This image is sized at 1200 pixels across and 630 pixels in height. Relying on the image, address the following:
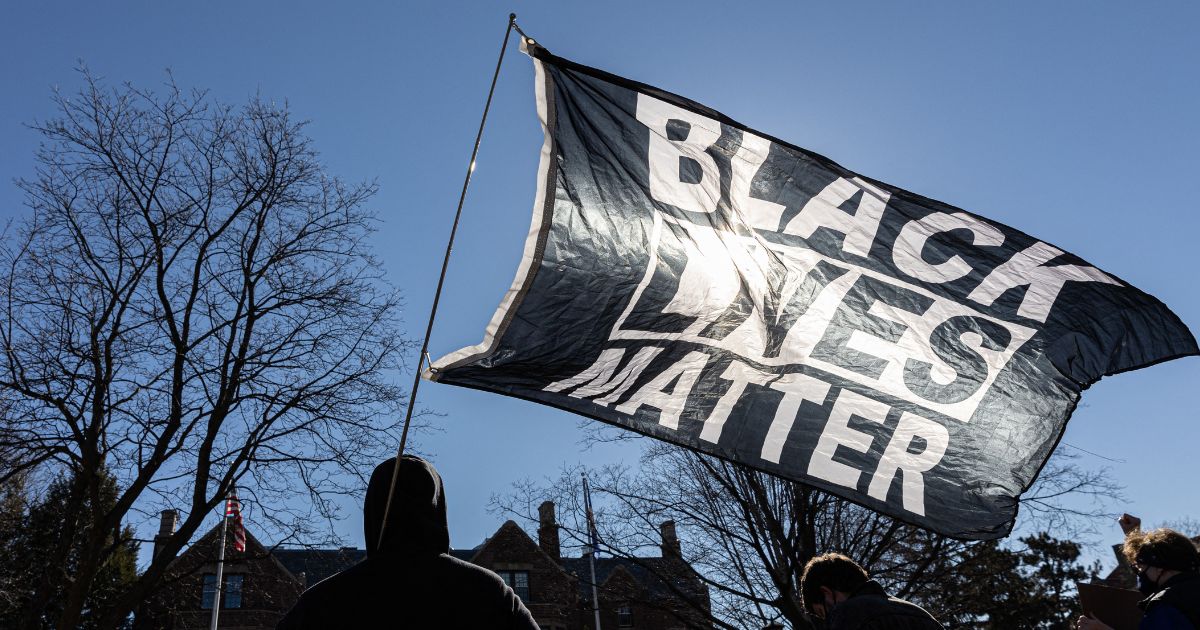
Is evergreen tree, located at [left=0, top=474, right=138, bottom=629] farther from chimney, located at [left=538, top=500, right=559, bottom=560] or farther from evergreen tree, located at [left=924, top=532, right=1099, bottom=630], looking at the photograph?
evergreen tree, located at [left=924, top=532, right=1099, bottom=630]

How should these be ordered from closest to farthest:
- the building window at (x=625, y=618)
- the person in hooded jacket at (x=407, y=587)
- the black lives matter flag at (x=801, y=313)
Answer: the person in hooded jacket at (x=407, y=587)
the black lives matter flag at (x=801, y=313)
the building window at (x=625, y=618)

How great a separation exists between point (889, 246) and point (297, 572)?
36.4m

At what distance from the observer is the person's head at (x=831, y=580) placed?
13.8 ft

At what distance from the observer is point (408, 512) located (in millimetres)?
2752

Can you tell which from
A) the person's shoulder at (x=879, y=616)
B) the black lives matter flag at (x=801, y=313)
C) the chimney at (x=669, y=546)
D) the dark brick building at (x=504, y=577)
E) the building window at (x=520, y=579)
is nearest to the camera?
the person's shoulder at (x=879, y=616)

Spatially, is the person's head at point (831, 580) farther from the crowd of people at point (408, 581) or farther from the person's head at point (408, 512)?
the person's head at point (408, 512)

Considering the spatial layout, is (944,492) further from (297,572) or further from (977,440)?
(297,572)

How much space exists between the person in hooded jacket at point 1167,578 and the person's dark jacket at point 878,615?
1.10 metres

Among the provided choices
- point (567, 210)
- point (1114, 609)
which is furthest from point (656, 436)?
point (1114, 609)

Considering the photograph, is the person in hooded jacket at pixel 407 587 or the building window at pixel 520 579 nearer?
the person in hooded jacket at pixel 407 587

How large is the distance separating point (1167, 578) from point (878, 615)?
1.62 meters

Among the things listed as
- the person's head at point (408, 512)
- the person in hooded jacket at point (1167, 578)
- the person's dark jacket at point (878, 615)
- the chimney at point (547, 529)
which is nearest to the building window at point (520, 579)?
the chimney at point (547, 529)

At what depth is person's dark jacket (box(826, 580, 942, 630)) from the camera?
144 inches

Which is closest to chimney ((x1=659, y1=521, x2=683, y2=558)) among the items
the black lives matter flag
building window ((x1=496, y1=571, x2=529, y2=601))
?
the black lives matter flag
